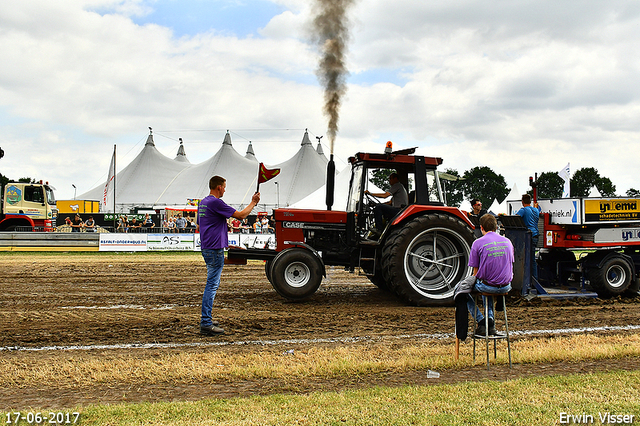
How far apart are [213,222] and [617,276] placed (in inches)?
270

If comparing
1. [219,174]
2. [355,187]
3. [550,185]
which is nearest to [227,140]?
[219,174]

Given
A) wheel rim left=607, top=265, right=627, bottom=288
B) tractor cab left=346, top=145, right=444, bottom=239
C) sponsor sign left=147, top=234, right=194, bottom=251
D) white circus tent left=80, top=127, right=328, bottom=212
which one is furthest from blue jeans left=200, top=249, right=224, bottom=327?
white circus tent left=80, top=127, right=328, bottom=212

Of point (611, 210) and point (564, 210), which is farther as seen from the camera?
point (564, 210)

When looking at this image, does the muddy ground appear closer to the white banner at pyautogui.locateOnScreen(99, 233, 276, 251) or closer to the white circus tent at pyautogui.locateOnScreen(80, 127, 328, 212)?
the white banner at pyautogui.locateOnScreen(99, 233, 276, 251)

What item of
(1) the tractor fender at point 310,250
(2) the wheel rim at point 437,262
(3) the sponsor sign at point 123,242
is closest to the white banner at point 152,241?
(3) the sponsor sign at point 123,242

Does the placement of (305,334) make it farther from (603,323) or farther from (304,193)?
(304,193)

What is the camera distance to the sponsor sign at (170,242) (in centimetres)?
2112

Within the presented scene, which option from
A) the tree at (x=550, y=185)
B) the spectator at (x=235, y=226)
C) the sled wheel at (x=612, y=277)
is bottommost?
the sled wheel at (x=612, y=277)

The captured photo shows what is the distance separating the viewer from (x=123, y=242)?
20984mm

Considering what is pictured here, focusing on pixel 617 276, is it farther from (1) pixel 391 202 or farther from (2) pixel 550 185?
(2) pixel 550 185

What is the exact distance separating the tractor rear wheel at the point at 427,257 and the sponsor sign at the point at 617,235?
252 centimetres

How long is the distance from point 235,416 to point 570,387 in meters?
2.47

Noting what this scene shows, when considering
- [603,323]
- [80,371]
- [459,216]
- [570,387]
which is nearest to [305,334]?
[80,371]

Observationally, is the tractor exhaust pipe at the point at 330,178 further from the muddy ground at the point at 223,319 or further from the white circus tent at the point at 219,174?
the white circus tent at the point at 219,174
